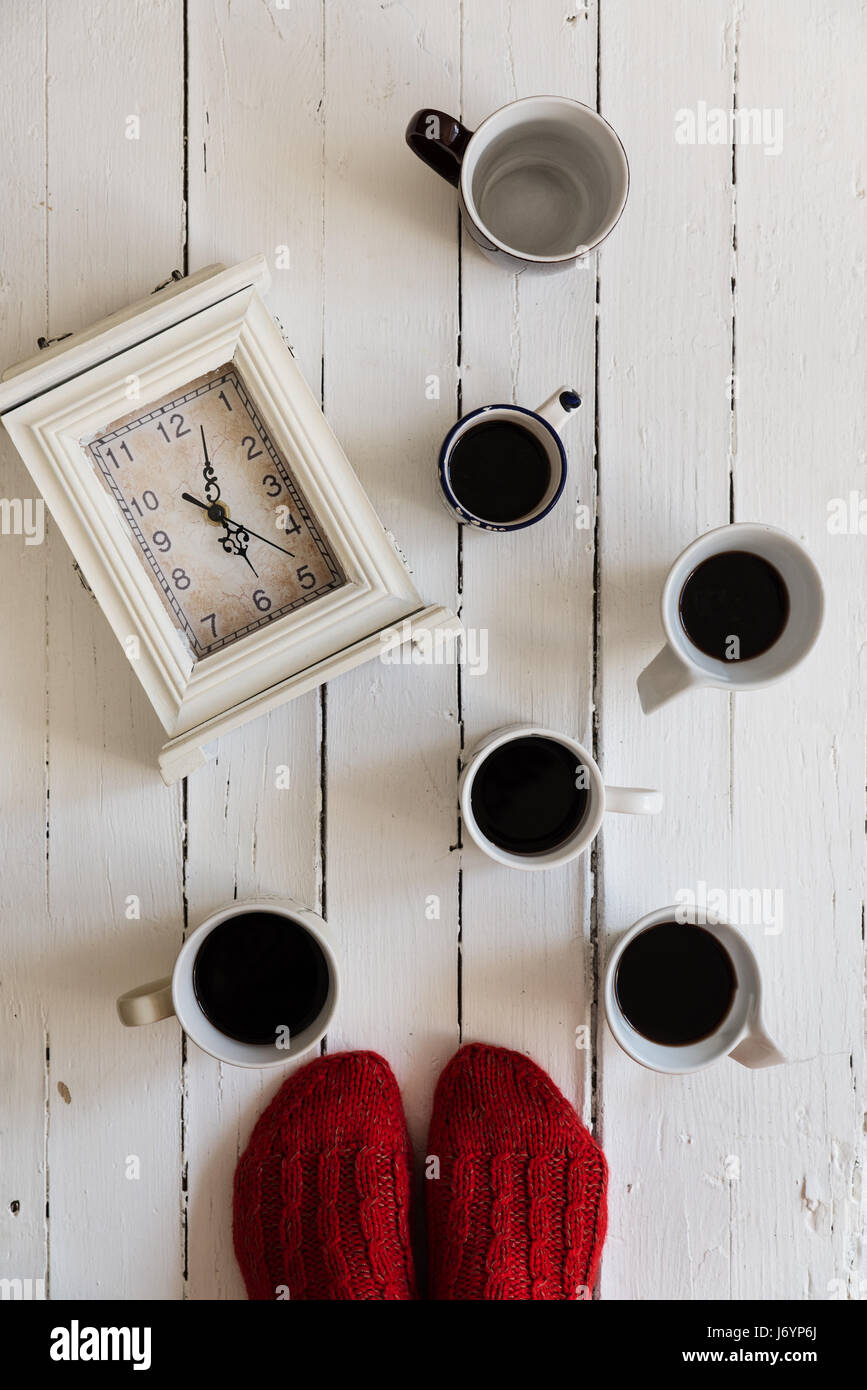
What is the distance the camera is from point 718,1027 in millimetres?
853

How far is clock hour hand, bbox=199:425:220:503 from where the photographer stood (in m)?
0.80

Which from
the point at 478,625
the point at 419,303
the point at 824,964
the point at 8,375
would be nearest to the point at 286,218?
the point at 419,303

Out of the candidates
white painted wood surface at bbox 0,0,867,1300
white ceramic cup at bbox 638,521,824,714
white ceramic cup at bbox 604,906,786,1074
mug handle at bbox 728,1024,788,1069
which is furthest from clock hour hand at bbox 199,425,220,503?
mug handle at bbox 728,1024,788,1069

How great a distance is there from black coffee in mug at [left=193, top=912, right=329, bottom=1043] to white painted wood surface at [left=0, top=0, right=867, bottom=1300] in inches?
2.2

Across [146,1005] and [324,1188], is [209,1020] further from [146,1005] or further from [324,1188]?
[324,1188]

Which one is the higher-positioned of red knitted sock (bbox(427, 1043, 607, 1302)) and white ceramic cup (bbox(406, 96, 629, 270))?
white ceramic cup (bbox(406, 96, 629, 270))

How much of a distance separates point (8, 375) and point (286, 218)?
0.30 meters

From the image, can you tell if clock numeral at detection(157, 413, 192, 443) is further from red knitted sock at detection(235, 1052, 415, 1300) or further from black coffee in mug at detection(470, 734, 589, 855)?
red knitted sock at detection(235, 1052, 415, 1300)

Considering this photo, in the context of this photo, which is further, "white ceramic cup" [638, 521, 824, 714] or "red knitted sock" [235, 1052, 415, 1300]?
"red knitted sock" [235, 1052, 415, 1300]

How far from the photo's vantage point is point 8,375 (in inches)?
30.4

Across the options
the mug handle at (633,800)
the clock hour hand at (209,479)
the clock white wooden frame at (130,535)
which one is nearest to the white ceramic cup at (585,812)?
the mug handle at (633,800)

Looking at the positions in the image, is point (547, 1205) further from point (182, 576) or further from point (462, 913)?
point (182, 576)

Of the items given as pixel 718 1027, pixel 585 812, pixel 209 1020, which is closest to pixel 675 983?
pixel 718 1027

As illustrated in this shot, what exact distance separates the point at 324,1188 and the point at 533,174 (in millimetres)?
976
